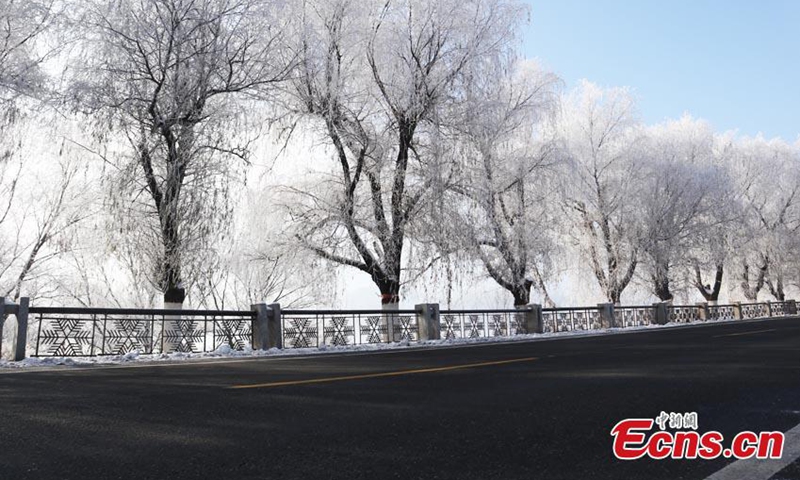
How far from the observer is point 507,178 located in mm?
23938

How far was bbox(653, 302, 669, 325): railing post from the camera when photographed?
32.1 metres

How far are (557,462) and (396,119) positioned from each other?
Answer: 58.5ft

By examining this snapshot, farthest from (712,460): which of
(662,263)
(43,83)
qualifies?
(662,263)

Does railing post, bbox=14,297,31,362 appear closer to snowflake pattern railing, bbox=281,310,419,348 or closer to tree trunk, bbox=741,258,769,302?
snowflake pattern railing, bbox=281,310,419,348

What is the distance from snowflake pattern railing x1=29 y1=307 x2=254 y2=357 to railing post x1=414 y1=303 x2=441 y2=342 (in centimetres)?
613

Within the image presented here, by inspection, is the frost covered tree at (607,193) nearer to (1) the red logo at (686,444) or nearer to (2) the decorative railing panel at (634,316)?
(2) the decorative railing panel at (634,316)

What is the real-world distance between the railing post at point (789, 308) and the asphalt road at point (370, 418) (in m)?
47.5

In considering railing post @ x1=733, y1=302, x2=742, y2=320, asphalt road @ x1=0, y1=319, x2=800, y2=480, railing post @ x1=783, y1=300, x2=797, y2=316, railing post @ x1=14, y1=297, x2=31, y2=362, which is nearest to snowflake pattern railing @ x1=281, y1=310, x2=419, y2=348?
railing post @ x1=14, y1=297, x2=31, y2=362

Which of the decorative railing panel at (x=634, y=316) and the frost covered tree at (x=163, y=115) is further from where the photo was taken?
the decorative railing panel at (x=634, y=316)

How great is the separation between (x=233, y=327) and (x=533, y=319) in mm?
13688

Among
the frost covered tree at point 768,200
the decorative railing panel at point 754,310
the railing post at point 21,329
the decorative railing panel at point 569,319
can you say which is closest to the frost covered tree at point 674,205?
the decorative railing panel at point 569,319

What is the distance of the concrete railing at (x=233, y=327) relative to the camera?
38.9 ft

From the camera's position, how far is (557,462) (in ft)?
9.98

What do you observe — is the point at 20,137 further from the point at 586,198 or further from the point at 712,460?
the point at 586,198
